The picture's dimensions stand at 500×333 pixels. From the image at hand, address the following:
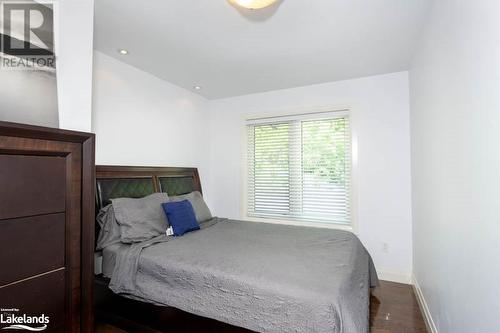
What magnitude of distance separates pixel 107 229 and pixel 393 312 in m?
2.86

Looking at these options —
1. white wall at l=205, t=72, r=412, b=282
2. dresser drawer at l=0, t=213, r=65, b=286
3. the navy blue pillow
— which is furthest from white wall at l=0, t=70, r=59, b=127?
white wall at l=205, t=72, r=412, b=282

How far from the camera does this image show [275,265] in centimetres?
182

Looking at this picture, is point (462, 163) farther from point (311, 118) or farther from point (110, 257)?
point (110, 257)

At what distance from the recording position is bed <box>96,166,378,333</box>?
57.2 inches

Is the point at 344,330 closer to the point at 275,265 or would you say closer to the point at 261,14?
the point at 275,265

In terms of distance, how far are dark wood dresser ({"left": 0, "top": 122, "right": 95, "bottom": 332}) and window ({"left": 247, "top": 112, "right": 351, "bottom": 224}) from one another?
8.70 ft

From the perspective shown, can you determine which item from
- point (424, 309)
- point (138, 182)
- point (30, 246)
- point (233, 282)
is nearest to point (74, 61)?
point (30, 246)

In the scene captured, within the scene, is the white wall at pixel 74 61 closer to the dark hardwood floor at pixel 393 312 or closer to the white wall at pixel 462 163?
the dark hardwood floor at pixel 393 312

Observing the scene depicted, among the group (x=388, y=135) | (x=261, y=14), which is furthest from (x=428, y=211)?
(x=261, y=14)

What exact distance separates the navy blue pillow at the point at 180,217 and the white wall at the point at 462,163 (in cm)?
228

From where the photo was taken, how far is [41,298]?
1367mm

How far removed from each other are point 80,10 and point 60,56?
14.8 inches

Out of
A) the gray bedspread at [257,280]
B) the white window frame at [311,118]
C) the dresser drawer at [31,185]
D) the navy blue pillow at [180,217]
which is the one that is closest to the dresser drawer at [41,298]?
the dresser drawer at [31,185]

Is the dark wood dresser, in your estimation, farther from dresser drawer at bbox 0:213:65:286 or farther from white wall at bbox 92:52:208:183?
white wall at bbox 92:52:208:183
